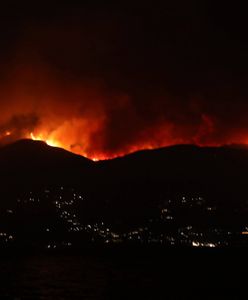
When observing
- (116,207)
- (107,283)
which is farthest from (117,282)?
(116,207)

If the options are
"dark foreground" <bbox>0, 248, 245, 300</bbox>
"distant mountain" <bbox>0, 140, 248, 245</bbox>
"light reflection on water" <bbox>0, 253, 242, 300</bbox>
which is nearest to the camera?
"light reflection on water" <bbox>0, 253, 242, 300</bbox>

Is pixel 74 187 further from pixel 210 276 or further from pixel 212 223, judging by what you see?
pixel 210 276

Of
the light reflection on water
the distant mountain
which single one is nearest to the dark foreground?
the light reflection on water

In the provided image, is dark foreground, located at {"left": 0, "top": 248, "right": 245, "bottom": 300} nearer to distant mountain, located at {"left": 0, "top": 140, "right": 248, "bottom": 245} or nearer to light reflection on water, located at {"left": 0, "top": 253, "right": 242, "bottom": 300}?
light reflection on water, located at {"left": 0, "top": 253, "right": 242, "bottom": 300}

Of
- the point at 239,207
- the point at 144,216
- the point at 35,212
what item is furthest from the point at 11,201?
the point at 239,207

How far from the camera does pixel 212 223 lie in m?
172

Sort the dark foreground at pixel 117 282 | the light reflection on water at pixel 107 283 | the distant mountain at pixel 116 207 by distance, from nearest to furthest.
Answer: the light reflection on water at pixel 107 283 → the dark foreground at pixel 117 282 → the distant mountain at pixel 116 207

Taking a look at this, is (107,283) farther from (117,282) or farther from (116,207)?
(116,207)

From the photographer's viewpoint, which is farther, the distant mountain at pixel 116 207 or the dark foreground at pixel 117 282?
the distant mountain at pixel 116 207

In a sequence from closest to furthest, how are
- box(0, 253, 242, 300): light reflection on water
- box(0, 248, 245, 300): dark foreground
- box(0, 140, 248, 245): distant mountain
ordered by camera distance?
box(0, 253, 242, 300): light reflection on water
box(0, 248, 245, 300): dark foreground
box(0, 140, 248, 245): distant mountain

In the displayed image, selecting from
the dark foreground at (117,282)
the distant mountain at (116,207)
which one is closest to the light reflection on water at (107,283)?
the dark foreground at (117,282)

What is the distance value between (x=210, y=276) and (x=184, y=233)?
8799cm

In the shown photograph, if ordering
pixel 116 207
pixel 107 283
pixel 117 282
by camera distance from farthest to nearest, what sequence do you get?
pixel 116 207 < pixel 117 282 < pixel 107 283

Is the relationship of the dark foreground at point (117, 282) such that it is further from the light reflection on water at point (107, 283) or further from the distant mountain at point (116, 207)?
the distant mountain at point (116, 207)
